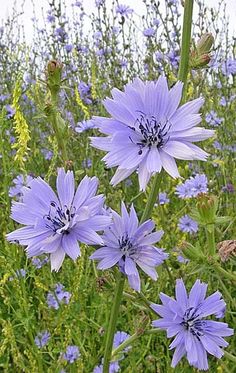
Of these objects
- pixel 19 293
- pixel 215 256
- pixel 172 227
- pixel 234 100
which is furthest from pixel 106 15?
pixel 215 256

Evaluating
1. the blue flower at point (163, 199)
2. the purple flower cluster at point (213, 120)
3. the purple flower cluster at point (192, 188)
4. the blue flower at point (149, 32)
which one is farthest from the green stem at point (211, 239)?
the blue flower at point (149, 32)

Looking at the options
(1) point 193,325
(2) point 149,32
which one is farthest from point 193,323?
(2) point 149,32

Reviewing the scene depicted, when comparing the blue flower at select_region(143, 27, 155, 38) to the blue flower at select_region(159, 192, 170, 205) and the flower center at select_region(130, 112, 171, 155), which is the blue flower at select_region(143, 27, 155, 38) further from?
the flower center at select_region(130, 112, 171, 155)

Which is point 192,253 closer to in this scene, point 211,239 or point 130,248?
point 211,239

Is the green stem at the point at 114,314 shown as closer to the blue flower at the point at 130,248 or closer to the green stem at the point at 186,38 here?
the blue flower at the point at 130,248

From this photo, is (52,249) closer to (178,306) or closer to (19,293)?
(178,306)

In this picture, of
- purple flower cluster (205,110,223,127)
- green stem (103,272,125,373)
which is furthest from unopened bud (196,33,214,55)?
purple flower cluster (205,110,223,127)

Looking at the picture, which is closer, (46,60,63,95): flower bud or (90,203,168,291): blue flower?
(90,203,168,291): blue flower
